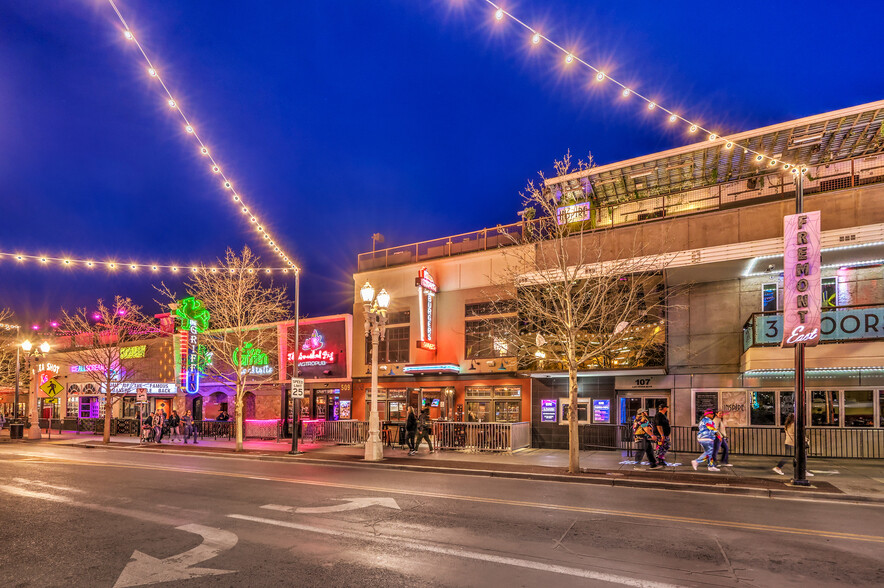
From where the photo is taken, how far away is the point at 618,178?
23.5m

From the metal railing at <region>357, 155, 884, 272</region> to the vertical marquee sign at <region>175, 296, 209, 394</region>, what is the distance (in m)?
10.7

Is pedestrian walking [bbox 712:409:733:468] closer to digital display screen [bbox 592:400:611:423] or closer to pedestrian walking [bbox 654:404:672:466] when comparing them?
pedestrian walking [bbox 654:404:672:466]

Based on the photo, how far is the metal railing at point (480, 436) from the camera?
803 inches

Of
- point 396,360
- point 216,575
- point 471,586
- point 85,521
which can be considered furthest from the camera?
point 396,360

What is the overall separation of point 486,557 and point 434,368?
1753 cm

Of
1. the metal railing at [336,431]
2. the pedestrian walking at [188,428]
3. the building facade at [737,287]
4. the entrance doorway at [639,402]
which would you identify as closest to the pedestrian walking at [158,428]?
the pedestrian walking at [188,428]

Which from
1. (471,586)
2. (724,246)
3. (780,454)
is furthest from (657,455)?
(471,586)

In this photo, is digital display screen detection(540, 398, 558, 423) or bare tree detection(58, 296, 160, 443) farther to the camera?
bare tree detection(58, 296, 160, 443)

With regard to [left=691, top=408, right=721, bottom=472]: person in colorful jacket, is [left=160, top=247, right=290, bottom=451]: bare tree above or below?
above

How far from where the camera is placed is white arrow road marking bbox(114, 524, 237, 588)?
6.41m

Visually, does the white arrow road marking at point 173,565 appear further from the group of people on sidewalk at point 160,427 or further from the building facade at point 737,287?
the group of people on sidewalk at point 160,427

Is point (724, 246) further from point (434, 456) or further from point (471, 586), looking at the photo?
point (471, 586)

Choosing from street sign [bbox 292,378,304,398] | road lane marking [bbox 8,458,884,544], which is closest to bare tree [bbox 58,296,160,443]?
street sign [bbox 292,378,304,398]

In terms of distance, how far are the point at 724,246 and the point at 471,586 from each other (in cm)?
1571
